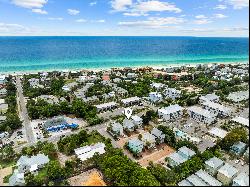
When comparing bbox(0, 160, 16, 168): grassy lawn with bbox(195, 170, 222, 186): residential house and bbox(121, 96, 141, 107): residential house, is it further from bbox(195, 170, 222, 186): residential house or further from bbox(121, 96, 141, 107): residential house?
bbox(121, 96, 141, 107): residential house

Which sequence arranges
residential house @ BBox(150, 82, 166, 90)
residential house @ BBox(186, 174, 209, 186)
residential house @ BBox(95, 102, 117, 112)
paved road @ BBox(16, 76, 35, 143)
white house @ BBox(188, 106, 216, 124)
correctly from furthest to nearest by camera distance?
1. residential house @ BBox(150, 82, 166, 90)
2. residential house @ BBox(95, 102, 117, 112)
3. white house @ BBox(188, 106, 216, 124)
4. paved road @ BBox(16, 76, 35, 143)
5. residential house @ BBox(186, 174, 209, 186)

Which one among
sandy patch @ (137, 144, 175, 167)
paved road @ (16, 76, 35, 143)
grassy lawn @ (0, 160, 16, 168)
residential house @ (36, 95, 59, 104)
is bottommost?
sandy patch @ (137, 144, 175, 167)

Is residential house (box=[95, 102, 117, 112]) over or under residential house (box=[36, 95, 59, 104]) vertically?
under

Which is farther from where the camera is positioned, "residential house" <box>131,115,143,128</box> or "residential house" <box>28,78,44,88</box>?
"residential house" <box>28,78,44,88</box>

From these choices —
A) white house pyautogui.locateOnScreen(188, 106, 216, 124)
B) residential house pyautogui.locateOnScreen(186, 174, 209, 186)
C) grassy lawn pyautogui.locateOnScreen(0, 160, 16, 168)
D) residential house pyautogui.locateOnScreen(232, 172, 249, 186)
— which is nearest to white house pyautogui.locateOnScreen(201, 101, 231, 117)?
white house pyautogui.locateOnScreen(188, 106, 216, 124)

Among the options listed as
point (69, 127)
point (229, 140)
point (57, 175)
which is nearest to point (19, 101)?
point (69, 127)

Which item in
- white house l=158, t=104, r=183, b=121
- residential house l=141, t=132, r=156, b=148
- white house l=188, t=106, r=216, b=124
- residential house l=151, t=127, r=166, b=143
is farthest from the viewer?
white house l=158, t=104, r=183, b=121

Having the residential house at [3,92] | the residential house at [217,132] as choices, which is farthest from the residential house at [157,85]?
the residential house at [3,92]

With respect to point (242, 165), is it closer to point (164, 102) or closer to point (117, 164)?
point (117, 164)
